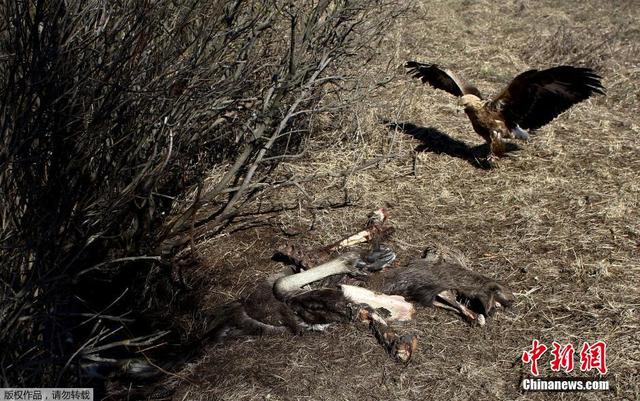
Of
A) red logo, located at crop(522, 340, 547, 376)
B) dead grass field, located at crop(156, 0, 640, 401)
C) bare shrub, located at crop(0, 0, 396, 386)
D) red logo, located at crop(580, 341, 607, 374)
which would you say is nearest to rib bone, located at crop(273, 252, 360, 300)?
dead grass field, located at crop(156, 0, 640, 401)

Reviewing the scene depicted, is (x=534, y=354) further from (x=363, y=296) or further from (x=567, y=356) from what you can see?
(x=363, y=296)

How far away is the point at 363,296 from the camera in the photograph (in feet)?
13.7

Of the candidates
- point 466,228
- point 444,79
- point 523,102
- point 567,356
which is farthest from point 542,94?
point 567,356

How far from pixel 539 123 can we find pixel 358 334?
292 centimetres

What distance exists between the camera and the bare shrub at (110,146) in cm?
313

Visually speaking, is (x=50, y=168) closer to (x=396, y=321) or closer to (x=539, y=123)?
(x=396, y=321)

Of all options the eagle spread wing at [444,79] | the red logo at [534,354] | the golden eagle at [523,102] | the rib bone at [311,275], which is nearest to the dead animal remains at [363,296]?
the rib bone at [311,275]

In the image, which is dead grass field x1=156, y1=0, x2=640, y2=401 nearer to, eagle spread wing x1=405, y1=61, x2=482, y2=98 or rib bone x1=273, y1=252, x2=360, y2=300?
rib bone x1=273, y1=252, x2=360, y2=300

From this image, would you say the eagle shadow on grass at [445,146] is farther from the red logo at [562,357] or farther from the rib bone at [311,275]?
the red logo at [562,357]

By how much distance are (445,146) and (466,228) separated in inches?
59.6

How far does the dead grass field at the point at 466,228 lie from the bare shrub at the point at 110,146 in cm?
49

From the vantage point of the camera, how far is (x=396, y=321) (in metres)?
4.13

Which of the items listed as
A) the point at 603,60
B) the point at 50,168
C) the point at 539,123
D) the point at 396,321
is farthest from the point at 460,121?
the point at 50,168

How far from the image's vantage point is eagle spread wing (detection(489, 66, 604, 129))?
18.0 ft
